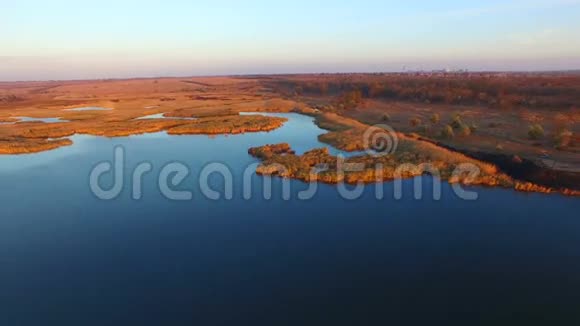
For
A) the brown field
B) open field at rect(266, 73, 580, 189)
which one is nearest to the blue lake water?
the brown field

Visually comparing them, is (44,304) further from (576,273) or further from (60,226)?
(576,273)

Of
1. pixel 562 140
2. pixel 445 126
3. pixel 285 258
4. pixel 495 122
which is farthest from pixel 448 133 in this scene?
pixel 285 258

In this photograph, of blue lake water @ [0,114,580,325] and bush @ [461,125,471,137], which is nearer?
blue lake water @ [0,114,580,325]

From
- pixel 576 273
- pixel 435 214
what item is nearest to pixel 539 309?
pixel 576 273

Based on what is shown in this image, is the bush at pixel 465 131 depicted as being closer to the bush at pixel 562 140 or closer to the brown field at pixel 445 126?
the brown field at pixel 445 126

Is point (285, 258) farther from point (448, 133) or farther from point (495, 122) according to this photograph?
point (495, 122)

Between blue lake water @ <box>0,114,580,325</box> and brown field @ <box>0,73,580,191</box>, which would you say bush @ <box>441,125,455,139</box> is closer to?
brown field @ <box>0,73,580,191</box>

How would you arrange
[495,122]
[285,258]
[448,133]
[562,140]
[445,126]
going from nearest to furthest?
[285,258] < [562,140] < [448,133] < [445,126] < [495,122]

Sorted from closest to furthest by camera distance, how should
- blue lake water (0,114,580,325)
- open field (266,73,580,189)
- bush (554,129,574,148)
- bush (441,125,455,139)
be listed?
blue lake water (0,114,580,325), open field (266,73,580,189), bush (554,129,574,148), bush (441,125,455,139)
